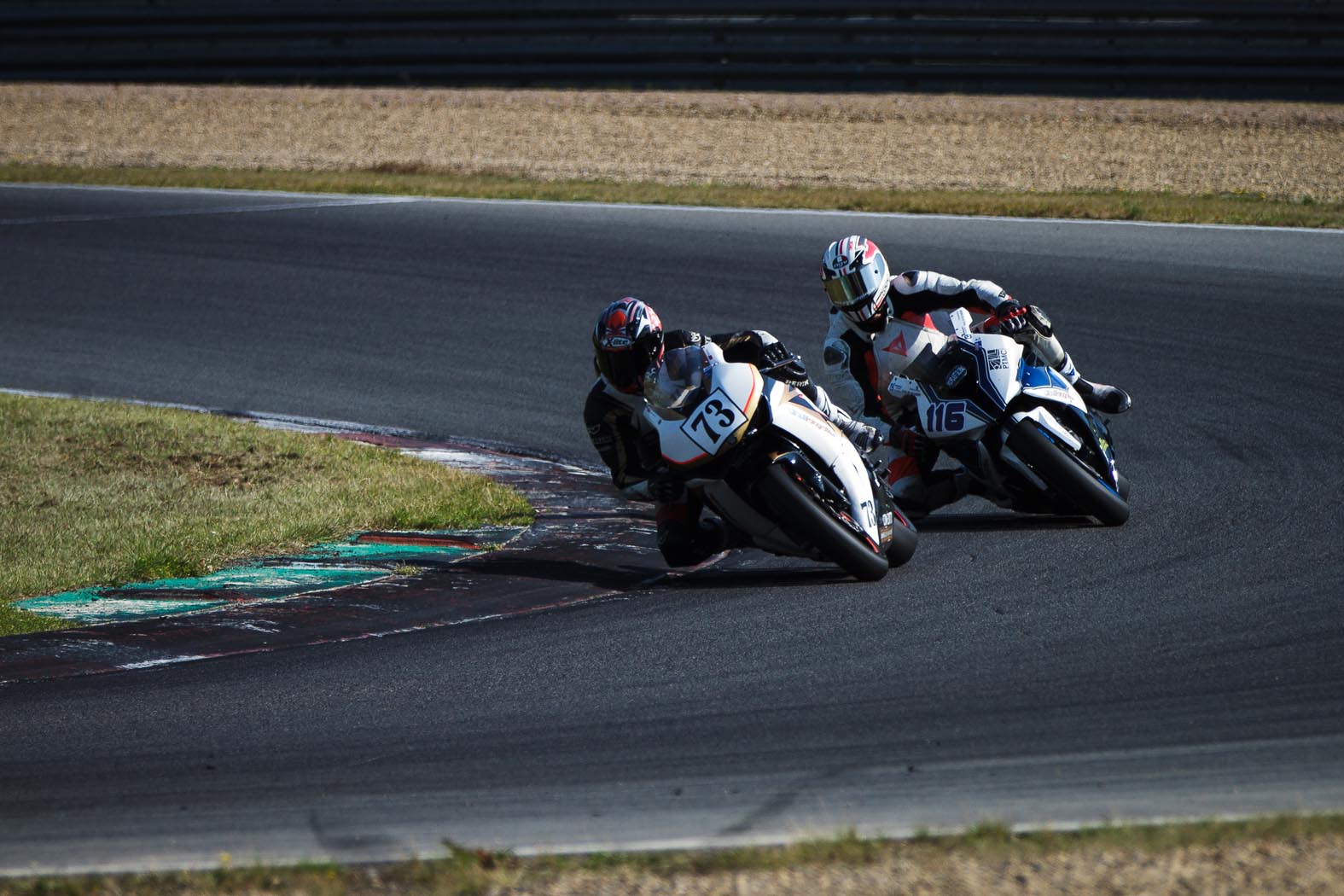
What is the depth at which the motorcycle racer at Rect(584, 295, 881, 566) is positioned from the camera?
7.38 meters

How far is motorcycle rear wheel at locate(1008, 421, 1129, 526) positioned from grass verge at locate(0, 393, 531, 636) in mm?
2703

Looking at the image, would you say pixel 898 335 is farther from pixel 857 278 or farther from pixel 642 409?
pixel 642 409

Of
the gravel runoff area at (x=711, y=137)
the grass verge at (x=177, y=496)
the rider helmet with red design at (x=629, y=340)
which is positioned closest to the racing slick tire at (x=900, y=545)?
the rider helmet with red design at (x=629, y=340)

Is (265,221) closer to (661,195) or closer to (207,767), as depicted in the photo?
(661,195)

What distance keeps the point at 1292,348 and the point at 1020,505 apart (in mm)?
4076

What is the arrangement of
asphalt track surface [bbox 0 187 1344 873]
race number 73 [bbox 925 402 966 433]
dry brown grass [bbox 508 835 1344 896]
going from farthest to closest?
race number 73 [bbox 925 402 966 433], asphalt track surface [bbox 0 187 1344 873], dry brown grass [bbox 508 835 1344 896]

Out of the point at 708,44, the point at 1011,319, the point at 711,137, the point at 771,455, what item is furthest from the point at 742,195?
the point at 771,455

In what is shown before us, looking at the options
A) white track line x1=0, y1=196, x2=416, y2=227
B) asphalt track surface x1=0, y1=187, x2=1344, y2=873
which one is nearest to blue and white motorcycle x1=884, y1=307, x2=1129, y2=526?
asphalt track surface x1=0, y1=187, x2=1344, y2=873

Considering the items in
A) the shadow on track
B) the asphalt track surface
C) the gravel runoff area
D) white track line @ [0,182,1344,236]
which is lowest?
the asphalt track surface

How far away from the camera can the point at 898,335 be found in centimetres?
865

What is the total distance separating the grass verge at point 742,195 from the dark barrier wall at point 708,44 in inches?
189

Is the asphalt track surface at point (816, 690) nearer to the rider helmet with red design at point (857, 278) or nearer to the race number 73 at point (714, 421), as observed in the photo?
the race number 73 at point (714, 421)

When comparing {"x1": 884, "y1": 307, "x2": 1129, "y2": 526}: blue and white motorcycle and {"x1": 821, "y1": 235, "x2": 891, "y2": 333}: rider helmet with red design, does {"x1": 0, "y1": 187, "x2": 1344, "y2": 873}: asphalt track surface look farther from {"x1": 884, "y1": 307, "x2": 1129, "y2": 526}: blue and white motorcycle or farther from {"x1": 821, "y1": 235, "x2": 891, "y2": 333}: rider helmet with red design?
{"x1": 821, "y1": 235, "x2": 891, "y2": 333}: rider helmet with red design

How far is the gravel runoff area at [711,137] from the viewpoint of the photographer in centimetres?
1819
